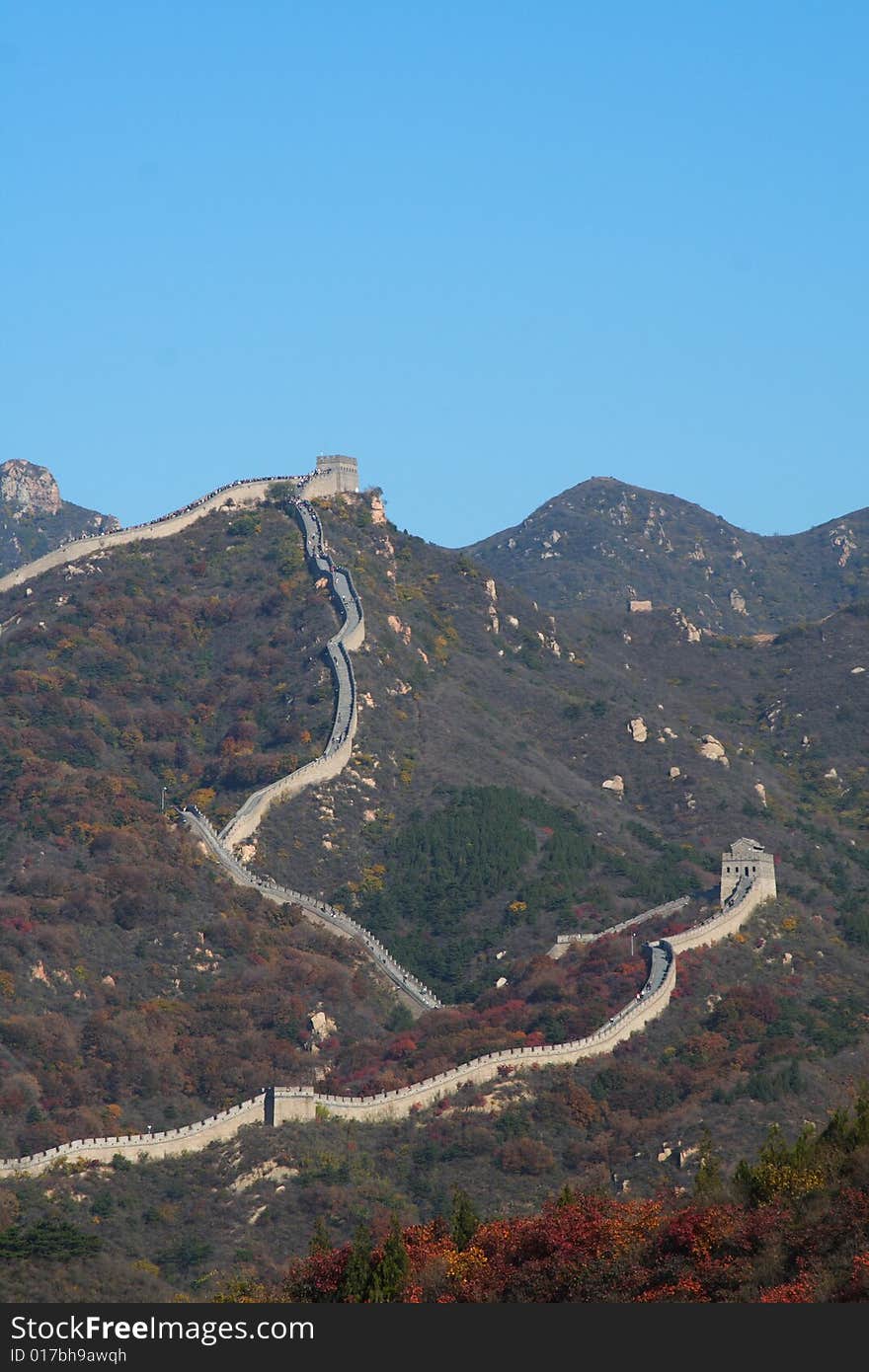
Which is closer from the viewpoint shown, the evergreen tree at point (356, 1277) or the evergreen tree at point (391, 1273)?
the evergreen tree at point (391, 1273)

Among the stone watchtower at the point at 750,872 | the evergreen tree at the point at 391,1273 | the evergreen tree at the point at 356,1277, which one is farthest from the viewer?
the stone watchtower at the point at 750,872

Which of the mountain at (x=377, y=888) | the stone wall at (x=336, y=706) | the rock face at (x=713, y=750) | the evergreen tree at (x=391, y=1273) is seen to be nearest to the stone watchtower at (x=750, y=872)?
the mountain at (x=377, y=888)

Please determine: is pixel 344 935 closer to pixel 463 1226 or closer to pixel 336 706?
pixel 336 706

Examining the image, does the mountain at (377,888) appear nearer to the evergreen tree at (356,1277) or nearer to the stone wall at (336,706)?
the stone wall at (336,706)

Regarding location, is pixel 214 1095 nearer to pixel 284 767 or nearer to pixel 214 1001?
pixel 214 1001

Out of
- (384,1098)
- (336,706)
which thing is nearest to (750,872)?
(384,1098)

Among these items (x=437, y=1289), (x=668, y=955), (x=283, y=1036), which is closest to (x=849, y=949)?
(x=668, y=955)
